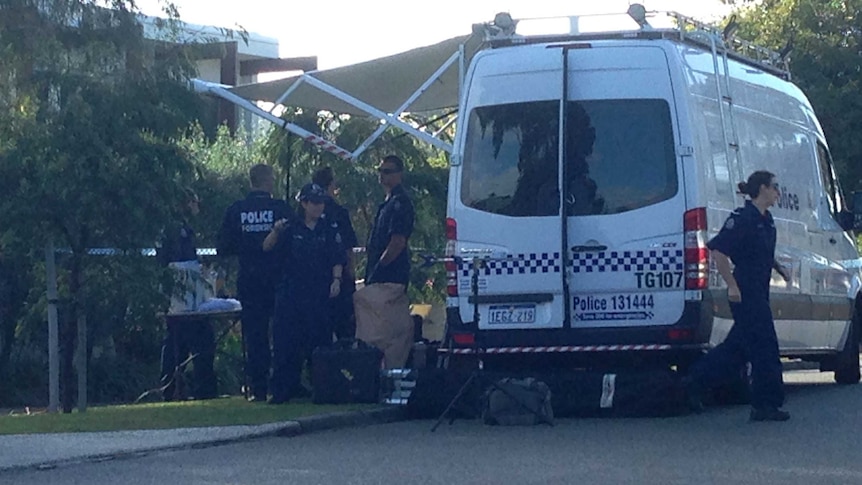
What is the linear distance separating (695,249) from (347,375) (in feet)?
9.64

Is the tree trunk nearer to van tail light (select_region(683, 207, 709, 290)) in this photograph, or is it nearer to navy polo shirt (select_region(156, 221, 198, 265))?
navy polo shirt (select_region(156, 221, 198, 265))

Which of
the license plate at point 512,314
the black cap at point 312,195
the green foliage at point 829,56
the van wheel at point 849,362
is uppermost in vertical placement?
the green foliage at point 829,56

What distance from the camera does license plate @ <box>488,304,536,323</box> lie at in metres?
12.4

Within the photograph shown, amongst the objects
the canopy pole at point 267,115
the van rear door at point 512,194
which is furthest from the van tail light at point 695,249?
the canopy pole at point 267,115

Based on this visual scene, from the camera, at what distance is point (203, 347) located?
1534 centimetres

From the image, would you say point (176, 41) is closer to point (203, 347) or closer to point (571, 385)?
point (203, 347)

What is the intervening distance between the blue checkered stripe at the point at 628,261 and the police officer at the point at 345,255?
238 centimetres

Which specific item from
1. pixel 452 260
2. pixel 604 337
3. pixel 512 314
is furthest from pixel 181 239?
pixel 604 337

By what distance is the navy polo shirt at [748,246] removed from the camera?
11.7 meters

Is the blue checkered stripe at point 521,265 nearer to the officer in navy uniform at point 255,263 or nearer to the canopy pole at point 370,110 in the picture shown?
the officer in navy uniform at point 255,263

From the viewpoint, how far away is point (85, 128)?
13250mm

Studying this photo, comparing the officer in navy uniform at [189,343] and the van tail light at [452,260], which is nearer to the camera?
the van tail light at [452,260]

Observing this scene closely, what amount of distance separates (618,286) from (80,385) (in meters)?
5.01

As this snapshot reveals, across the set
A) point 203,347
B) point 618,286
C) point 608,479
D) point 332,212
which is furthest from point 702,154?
point 203,347
